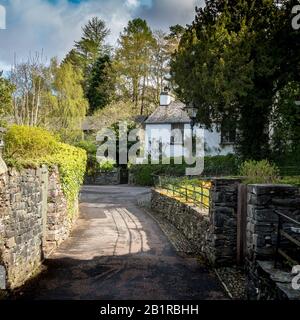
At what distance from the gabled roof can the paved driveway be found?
2057 centimetres

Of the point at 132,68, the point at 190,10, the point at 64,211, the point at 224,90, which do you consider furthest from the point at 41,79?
the point at 132,68

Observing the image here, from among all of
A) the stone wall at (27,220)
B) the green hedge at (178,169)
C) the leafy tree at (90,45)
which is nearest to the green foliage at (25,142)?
the stone wall at (27,220)

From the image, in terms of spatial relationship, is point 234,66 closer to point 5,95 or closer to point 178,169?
point 5,95

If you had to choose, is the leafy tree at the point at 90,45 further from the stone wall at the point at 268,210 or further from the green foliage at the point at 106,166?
the stone wall at the point at 268,210

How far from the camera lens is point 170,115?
35.4 meters

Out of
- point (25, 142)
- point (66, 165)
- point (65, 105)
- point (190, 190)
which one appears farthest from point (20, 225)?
point (65, 105)

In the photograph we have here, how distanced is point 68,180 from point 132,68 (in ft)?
101

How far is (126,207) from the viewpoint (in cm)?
1981

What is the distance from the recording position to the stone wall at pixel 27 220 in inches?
282

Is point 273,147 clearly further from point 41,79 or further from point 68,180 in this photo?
point 41,79

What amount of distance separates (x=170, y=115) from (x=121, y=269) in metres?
27.4

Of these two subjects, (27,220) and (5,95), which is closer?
(27,220)

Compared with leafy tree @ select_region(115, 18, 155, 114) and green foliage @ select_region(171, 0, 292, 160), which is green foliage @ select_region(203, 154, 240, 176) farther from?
leafy tree @ select_region(115, 18, 155, 114)

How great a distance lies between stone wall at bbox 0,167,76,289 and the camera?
7.17m
